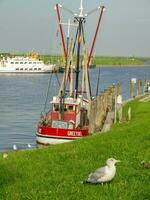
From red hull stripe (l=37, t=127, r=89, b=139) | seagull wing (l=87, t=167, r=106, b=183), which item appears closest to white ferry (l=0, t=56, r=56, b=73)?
red hull stripe (l=37, t=127, r=89, b=139)

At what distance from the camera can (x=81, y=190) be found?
464 inches

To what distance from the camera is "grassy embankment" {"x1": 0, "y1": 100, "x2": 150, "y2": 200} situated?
11.6 m

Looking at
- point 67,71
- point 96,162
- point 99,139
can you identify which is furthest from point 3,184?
point 67,71

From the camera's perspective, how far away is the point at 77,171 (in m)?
14.0

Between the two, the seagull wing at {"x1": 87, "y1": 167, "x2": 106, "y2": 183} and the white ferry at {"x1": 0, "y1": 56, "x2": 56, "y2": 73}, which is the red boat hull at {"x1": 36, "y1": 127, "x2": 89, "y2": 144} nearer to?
the seagull wing at {"x1": 87, "y1": 167, "x2": 106, "y2": 183}

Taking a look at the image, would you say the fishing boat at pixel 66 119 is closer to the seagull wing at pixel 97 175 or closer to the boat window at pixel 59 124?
the boat window at pixel 59 124

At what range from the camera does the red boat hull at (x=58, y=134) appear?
1330 inches

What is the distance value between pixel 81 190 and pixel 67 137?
22028 mm

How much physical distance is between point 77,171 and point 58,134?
2014 centimetres

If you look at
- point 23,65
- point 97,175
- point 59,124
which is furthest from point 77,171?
point 23,65

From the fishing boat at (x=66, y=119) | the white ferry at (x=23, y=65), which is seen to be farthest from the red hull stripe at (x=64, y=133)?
the white ferry at (x=23, y=65)

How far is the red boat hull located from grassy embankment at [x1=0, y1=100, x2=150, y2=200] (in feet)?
43.6

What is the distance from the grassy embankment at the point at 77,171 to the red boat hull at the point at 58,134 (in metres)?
13.3

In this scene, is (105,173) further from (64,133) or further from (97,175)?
(64,133)
